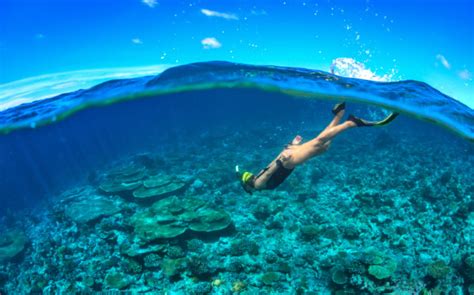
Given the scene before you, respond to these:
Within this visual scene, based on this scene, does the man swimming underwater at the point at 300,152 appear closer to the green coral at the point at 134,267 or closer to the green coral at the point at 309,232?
the green coral at the point at 309,232

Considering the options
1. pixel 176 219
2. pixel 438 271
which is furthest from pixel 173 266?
pixel 438 271

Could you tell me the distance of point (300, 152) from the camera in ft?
22.3

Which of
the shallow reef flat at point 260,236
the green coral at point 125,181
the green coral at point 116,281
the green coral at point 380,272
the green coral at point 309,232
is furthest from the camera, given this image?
the green coral at point 125,181

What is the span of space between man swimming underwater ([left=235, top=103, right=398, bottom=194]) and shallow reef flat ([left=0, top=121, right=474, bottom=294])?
3.13 metres

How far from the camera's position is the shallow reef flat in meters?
8.53

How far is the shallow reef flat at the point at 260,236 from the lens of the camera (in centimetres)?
853

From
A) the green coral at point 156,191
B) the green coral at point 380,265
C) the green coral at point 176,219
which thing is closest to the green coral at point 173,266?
the green coral at point 176,219

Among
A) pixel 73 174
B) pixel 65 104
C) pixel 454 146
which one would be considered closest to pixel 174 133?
pixel 73 174

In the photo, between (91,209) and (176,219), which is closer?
(176,219)

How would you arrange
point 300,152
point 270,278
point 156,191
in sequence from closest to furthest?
point 300,152 → point 270,278 → point 156,191

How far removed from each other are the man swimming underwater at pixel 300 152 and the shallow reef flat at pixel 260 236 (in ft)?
10.3

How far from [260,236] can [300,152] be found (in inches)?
196

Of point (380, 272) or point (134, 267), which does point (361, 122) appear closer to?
point (380, 272)

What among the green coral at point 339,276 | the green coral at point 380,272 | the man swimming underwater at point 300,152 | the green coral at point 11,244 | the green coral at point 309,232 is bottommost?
the green coral at point 11,244
